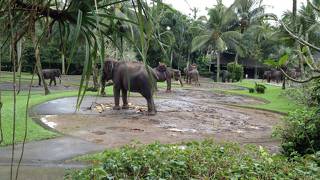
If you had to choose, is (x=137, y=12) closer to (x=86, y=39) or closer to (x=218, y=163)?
(x=86, y=39)

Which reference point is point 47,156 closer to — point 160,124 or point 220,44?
point 160,124

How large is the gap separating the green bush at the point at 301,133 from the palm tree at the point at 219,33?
117ft

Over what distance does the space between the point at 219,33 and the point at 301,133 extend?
38713 millimetres

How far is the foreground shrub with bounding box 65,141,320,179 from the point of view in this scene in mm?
3584

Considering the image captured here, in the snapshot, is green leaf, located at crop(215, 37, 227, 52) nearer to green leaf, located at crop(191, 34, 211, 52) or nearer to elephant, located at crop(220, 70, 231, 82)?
green leaf, located at crop(191, 34, 211, 52)

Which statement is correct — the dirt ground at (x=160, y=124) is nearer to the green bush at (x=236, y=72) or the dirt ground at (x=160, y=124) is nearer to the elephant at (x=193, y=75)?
the elephant at (x=193, y=75)

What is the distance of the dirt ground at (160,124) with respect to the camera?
10.0m

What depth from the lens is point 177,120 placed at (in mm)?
12781

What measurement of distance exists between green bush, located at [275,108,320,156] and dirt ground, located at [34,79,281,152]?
1.93 meters

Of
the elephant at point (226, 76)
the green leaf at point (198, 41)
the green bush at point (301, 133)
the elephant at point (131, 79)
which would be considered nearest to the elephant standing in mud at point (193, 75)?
the green leaf at point (198, 41)

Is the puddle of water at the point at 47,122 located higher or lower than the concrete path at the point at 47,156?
higher

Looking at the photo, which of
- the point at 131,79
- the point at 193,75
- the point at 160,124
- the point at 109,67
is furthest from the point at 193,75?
the point at 160,124

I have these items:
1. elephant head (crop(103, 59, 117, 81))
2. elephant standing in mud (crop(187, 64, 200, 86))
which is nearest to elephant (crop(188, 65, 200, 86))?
elephant standing in mud (crop(187, 64, 200, 86))

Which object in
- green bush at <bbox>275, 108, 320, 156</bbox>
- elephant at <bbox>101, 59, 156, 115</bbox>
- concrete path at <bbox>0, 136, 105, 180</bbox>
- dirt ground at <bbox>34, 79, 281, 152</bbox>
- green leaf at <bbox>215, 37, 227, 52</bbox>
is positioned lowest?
concrete path at <bbox>0, 136, 105, 180</bbox>
